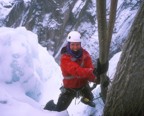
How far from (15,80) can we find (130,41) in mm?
5089

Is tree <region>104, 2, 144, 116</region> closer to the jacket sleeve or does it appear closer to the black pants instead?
the jacket sleeve

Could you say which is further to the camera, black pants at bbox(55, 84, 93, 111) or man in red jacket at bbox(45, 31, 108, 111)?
black pants at bbox(55, 84, 93, 111)

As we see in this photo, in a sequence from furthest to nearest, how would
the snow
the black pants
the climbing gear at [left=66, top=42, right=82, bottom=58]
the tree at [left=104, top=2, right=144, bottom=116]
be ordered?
the snow → the black pants → the climbing gear at [left=66, top=42, right=82, bottom=58] → the tree at [left=104, top=2, right=144, bottom=116]

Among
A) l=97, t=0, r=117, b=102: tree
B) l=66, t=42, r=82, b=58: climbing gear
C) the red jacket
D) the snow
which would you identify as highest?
l=97, t=0, r=117, b=102: tree

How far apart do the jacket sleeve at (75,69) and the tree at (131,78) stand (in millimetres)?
1026

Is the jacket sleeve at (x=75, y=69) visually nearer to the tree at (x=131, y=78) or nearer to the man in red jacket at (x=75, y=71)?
the man in red jacket at (x=75, y=71)

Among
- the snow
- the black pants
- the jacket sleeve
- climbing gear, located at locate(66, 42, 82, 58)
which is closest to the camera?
the jacket sleeve

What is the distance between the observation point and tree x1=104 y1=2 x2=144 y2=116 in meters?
2.49

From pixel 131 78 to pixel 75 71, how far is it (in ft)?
4.56

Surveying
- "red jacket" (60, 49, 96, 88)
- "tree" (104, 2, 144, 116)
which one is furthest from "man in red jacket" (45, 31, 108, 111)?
"tree" (104, 2, 144, 116)

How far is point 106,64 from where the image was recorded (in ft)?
10.9

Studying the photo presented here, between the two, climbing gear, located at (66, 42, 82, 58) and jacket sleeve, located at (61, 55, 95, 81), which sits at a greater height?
climbing gear, located at (66, 42, 82, 58)

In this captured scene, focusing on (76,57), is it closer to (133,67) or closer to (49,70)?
(133,67)

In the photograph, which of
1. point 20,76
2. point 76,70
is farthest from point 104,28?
point 20,76
